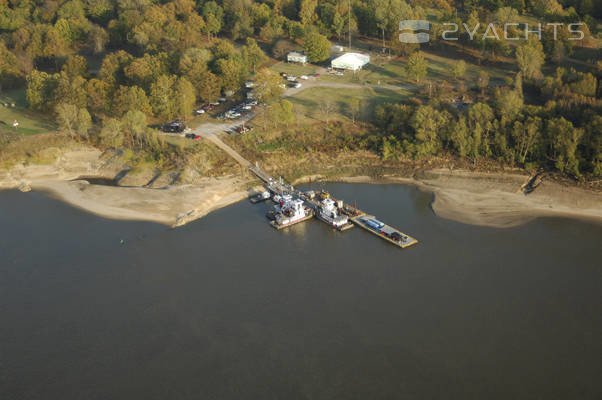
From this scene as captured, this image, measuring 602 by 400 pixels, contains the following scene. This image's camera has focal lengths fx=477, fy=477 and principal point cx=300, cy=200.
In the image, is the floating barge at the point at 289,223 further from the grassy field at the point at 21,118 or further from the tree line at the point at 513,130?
the grassy field at the point at 21,118

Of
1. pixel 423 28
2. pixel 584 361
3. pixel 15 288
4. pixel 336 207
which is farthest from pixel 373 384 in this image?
pixel 423 28

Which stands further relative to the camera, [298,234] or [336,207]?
[336,207]

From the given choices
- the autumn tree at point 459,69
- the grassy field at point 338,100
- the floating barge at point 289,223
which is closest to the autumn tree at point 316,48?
the grassy field at point 338,100

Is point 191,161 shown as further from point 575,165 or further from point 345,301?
point 575,165

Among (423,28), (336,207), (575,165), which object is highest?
(423,28)

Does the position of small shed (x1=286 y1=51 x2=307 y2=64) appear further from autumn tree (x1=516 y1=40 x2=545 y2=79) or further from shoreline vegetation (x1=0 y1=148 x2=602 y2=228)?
shoreline vegetation (x1=0 y1=148 x2=602 y2=228)

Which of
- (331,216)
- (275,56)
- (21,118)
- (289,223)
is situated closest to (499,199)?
(331,216)

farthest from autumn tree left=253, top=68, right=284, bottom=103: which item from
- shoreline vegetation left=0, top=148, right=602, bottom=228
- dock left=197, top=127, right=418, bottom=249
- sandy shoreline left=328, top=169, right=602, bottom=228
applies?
sandy shoreline left=328, top=169, right=602, bottom=228
